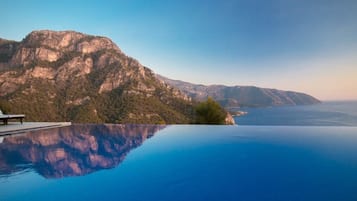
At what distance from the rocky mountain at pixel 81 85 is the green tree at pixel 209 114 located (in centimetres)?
3724

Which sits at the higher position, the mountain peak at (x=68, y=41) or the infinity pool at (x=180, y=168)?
the mountain peak at (x=68, y=41)

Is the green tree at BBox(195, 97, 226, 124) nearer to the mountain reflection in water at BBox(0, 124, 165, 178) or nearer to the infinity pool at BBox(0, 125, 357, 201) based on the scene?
the mountain reflection in water at BBox(0, 124, 165, 178)

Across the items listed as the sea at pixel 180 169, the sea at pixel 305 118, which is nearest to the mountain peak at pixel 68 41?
the sea at pixel 305 118

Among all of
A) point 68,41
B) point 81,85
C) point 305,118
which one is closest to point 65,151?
point 81,85

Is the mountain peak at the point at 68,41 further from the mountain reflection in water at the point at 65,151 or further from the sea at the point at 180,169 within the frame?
the sea at the point at 180,169

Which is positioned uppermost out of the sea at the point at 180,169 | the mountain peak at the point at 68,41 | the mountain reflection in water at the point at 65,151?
the mountain peak at the point at 68,41

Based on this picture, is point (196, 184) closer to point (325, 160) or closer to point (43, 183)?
point (43, 183)

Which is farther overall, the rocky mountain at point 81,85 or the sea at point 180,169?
the rocky mountain at point 81,85

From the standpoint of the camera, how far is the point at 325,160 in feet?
17.0

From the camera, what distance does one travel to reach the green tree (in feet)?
65.3

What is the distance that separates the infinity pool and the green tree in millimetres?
11552

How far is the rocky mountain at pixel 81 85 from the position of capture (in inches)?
2309

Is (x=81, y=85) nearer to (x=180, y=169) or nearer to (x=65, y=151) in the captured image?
(x=65, y=151)

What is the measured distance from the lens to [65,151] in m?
6.60
